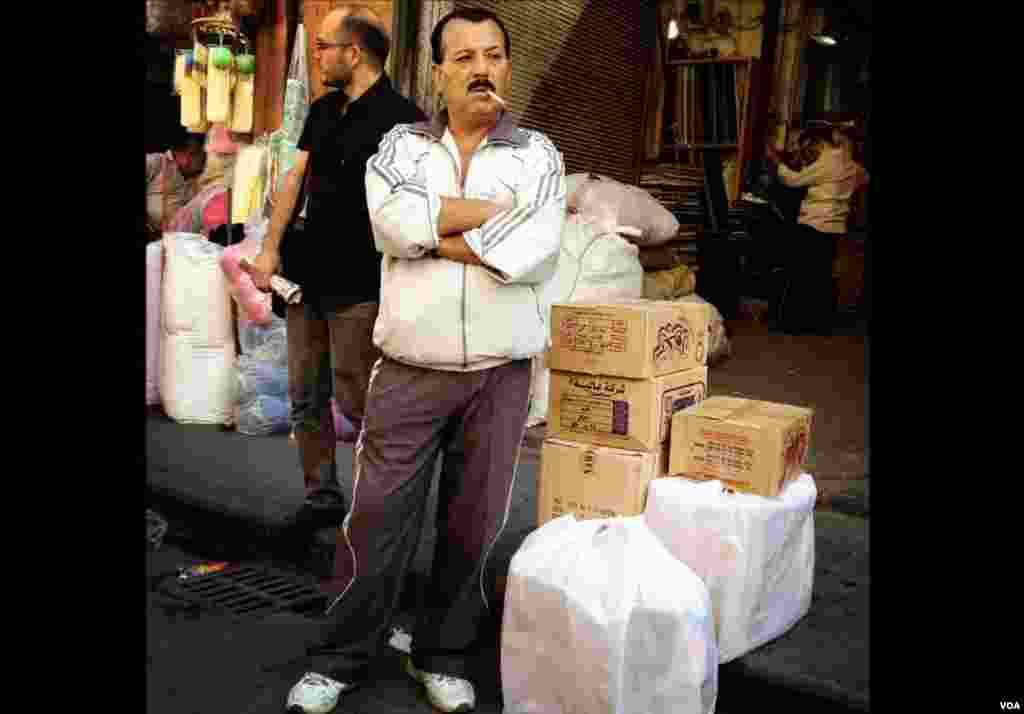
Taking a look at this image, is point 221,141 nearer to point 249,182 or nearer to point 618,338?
point 249,182

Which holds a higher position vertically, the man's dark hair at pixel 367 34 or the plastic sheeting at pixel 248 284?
the man's dark hair at pixel 367 34

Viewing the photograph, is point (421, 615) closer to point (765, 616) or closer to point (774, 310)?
point (765, 616)

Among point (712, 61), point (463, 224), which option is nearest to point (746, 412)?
point (463, 224)

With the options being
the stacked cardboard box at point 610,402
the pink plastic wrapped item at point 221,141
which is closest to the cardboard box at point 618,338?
the stacked cardboard box at point 610,402

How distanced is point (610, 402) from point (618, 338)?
0.73ft

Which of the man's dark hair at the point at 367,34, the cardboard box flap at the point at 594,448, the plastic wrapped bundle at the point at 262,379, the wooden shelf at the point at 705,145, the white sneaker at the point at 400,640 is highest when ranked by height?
the wooden shelf at the point at 705,145

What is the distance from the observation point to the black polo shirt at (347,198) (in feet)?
11.8

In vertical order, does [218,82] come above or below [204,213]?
above

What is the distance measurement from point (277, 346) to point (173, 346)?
0.74 m

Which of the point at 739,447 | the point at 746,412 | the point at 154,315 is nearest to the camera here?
the point at 739,447

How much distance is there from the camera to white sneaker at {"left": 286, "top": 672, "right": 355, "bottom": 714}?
2854mm

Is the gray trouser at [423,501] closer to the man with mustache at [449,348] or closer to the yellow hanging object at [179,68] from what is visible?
the man with mustache at [449,348]

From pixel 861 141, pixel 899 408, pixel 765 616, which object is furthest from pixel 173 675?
pixel 861 141

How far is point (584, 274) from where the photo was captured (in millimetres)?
5520
